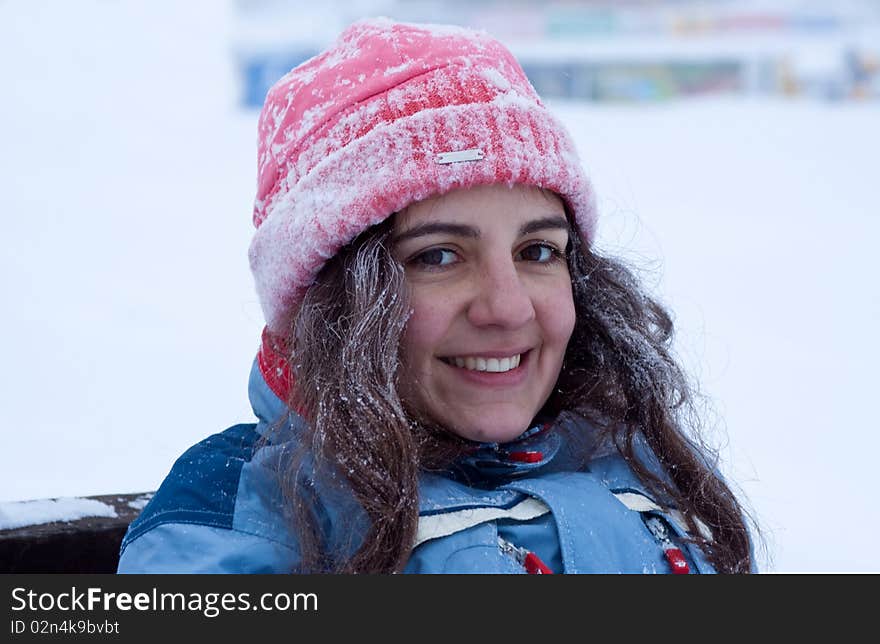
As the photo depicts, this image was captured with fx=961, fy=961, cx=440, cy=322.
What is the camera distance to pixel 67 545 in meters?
1.58

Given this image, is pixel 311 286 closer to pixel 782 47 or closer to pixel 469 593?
pixel 469 593

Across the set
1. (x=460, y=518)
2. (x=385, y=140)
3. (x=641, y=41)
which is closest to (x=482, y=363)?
(x=460, y=518)

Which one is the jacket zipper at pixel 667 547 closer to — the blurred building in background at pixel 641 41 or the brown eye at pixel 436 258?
the brown eye at pixel 436 258

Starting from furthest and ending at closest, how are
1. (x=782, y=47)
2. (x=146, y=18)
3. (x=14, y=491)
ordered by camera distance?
(x=146, y=18) → (x=782, y=47) → (x=14, y=491)

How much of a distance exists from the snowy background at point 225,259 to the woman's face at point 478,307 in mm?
369

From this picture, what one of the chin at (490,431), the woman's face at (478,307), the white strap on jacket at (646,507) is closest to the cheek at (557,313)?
the woman's face at (478,307)

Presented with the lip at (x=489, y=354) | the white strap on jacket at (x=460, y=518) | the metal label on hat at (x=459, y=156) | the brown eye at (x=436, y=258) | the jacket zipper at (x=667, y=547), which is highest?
the metal label on hat at (x=459, y=156)

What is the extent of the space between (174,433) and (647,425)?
222cm

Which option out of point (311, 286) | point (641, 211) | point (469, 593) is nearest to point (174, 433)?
point (311, 286)

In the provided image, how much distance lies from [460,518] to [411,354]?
24cm

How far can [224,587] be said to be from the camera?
1225 mm

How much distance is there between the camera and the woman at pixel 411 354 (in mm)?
1286

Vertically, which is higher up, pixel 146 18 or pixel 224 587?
pixel 146 18

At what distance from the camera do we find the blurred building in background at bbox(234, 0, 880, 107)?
11.1m
